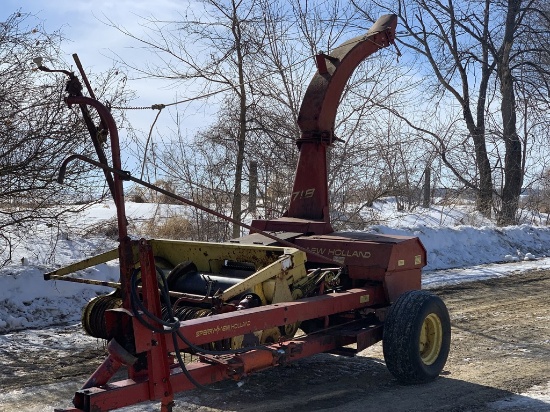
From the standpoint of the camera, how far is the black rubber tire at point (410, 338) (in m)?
6.02

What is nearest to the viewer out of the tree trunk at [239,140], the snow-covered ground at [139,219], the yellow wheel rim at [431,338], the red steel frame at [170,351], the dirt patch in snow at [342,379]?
the red steel frame at [170,351]

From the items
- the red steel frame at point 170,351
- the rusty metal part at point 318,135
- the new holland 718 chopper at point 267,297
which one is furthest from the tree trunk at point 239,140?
the red steel frame at point 170,351

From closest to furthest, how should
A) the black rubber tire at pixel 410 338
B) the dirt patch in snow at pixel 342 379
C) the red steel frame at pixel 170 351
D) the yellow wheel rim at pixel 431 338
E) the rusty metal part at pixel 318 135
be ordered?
the red steel frame at pixel 170 351 < the dirt patch in snow at pixel 342 379 < the black rubber tire at pixel 410 338 < the yellow wheel rim at pixel 431 338 < the rusty metal part at pixel 318 135

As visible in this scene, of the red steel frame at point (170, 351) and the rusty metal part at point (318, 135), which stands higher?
the rusty metal part at point (318, 135)

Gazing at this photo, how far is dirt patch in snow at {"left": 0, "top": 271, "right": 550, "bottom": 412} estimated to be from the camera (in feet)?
18.6

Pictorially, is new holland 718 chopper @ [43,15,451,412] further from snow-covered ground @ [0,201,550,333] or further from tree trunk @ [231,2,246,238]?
tree trunk @ [231,2,246,238]

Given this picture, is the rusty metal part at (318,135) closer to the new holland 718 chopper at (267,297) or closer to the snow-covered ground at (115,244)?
the new holland 718 chopper at (267,297)

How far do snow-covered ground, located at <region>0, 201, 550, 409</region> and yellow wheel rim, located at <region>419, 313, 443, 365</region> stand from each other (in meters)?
0.84

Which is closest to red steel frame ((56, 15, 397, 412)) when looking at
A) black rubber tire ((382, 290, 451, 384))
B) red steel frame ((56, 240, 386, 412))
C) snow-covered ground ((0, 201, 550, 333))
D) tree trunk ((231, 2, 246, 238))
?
red steel frame ((56, 240, 386, 412))

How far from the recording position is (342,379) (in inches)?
254

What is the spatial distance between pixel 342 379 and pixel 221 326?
1965 millimetres

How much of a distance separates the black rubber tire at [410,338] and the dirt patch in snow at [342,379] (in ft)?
0.40

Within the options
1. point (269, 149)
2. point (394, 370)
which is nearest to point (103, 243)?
point (269, 149)

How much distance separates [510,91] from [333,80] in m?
15.4
